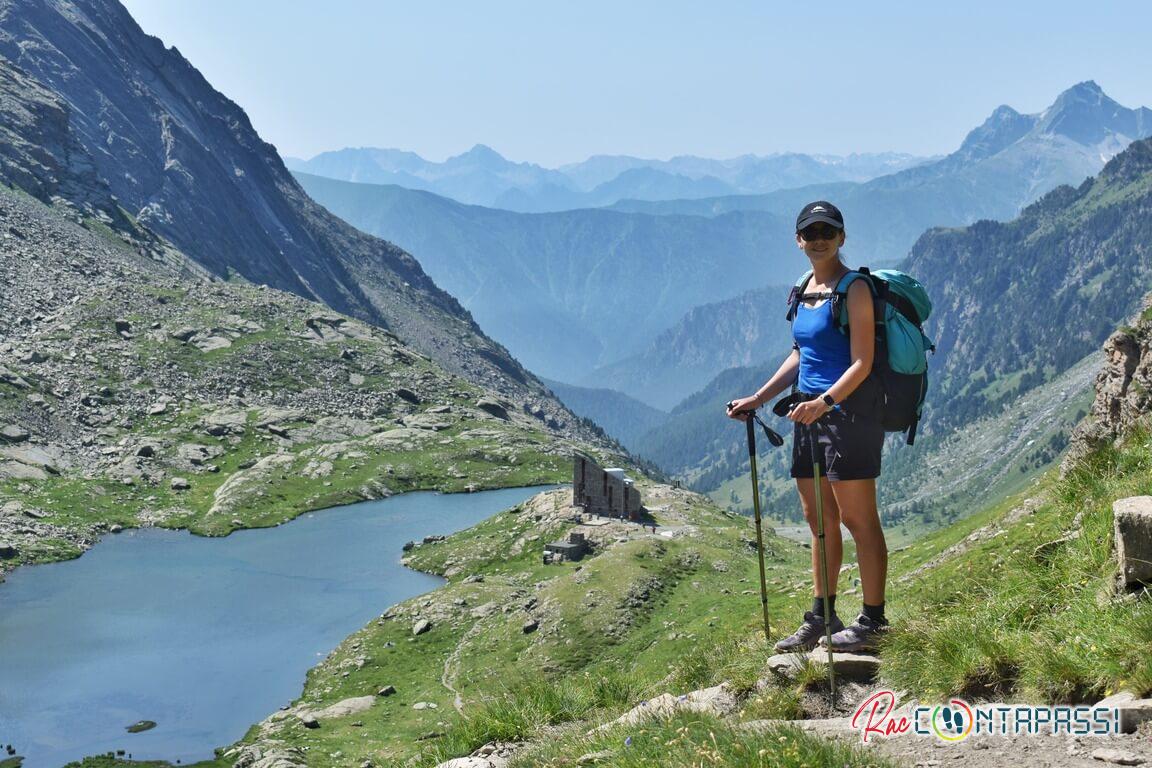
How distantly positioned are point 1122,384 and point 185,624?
87.5m

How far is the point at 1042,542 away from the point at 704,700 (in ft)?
17.5

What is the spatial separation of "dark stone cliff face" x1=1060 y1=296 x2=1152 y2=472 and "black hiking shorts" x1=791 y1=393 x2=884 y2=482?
40.0 feet

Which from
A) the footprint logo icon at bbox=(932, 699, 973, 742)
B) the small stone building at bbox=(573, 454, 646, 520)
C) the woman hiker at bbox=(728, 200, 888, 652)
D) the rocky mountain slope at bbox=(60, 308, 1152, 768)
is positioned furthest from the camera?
the small stone building at bbox=(573, 454, 646, 520)

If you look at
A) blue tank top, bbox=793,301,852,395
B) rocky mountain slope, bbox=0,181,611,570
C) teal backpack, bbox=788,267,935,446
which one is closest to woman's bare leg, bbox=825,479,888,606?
teal backpack, bbox=788,267,935,446

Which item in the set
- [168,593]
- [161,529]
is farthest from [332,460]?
[168,593]

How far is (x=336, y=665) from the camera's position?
71.2 meters

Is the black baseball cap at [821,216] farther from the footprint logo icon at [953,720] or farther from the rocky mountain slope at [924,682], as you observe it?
the footprint logo icon at [953,720]

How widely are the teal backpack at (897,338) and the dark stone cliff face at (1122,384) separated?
38.9 feet

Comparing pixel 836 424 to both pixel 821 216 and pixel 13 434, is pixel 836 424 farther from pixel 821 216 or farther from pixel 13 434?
pixel 13 434

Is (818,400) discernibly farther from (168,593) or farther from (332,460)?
(332,460)

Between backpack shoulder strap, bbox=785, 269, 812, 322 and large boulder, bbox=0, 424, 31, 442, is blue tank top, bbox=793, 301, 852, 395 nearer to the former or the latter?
backpack shoulder strap, bbox=785, 269, 812, 322

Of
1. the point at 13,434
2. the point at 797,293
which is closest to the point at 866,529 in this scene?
the point at 797,293

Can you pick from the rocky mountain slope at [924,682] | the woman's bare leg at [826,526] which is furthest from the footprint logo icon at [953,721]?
the woman's bare leg at [826,526]

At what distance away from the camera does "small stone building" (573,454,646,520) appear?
85.5 metres
